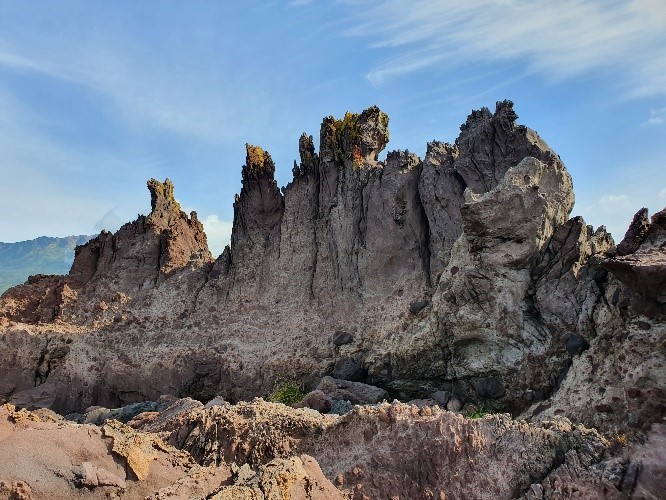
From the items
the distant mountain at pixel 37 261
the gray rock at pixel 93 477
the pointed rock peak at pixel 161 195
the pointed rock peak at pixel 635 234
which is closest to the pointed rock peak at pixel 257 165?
the pointed rock peak at pixel 161 195

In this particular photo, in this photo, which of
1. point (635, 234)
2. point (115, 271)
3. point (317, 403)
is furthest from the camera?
point (115, 271)

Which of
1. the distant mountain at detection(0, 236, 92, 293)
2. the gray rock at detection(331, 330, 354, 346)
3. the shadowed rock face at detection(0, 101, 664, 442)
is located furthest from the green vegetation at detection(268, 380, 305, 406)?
the distant mountain at detection(0, 236, 92, 293)

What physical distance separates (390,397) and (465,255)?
6.48 m

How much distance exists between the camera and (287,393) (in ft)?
76.5

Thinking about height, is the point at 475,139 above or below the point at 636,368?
above

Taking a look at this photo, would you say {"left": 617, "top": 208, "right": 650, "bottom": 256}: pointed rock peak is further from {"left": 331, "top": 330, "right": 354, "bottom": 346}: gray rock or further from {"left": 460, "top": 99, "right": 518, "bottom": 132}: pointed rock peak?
{"left": 331, "top": 330, "right": 354, "bottom": 346}: gray rock

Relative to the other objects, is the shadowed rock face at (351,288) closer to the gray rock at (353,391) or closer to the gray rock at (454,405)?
the gray rock at (454,405)

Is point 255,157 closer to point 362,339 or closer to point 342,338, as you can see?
point 342,338

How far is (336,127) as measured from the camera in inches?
1187

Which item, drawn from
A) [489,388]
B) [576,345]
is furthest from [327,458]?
[489,388]

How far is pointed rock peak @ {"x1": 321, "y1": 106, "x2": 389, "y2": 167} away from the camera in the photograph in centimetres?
2959

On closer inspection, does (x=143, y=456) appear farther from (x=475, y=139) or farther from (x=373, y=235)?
(x=475, y=139)

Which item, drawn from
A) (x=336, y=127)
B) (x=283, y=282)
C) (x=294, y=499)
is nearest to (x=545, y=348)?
(x=294, y=499)

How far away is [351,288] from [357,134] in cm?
852
